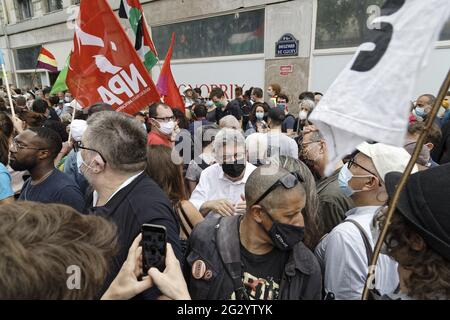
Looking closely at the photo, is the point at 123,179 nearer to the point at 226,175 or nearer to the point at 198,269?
the point at 198,269

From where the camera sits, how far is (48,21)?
20141 mm

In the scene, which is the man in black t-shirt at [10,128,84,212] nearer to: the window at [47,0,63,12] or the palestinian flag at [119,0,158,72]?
the palestinian flag at [119,0,158,72]

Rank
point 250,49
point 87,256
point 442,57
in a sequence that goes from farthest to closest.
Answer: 1. point 250,49
2. point 442,57
3. point 87,256

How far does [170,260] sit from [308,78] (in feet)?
30.5

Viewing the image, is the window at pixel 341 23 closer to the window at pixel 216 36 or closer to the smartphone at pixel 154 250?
the window at pixel 216 36

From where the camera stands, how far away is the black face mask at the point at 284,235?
5.19 ft

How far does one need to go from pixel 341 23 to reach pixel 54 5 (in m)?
18.6

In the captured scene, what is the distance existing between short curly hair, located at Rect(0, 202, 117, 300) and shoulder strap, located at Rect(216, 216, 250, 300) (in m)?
0.67

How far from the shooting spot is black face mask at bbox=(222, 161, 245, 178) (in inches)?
108

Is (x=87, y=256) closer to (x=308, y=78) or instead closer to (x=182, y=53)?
(x=308, y=78)

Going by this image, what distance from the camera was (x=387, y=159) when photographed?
6.61ft

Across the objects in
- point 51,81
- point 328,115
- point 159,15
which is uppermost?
point 159,15

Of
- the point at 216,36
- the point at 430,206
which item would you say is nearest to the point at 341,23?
the point at 216,36
